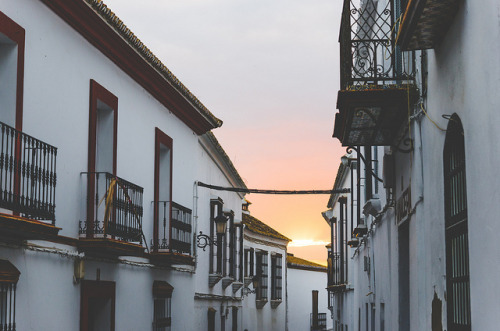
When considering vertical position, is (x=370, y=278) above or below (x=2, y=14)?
below

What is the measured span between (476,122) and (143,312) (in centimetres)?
925

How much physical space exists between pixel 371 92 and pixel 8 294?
14.2 ft

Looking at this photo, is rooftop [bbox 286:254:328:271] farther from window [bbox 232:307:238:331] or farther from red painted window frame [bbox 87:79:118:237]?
red painted window frame [bbox 87:79:118:237]

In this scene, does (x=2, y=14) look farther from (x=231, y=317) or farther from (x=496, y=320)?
(x=231, y=317)

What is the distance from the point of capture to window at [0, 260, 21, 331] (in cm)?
851

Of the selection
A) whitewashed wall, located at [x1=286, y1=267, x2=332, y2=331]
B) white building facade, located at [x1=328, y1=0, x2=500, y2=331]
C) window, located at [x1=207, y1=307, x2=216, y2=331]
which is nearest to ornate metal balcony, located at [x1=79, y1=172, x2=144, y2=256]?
white building facade, located at [x1=328, y1=0, x2=500, y2=331]

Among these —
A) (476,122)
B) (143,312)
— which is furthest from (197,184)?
(476,122)

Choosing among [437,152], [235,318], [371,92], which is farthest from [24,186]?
[235,318]

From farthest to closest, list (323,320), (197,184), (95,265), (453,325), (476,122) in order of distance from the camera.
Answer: (323,320) → (197,184) → (95,265) → (453,325) → (476,122)

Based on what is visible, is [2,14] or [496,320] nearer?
[496,320]

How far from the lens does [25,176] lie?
8.79 metres

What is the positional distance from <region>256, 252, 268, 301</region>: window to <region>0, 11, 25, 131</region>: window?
24.3m

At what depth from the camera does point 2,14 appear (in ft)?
28.8

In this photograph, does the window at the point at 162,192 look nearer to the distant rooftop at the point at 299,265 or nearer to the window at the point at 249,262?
the window at the point at 249,262
